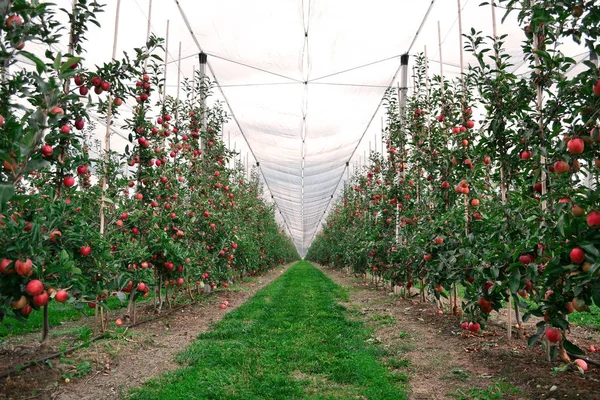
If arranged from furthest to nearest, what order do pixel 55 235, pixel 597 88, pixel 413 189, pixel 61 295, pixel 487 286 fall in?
pixel 413 189 < pixel 487 286 < pixel 55 235 < pixel 61 295 < pixel 597 88

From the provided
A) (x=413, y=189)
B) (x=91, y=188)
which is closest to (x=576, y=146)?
(x=91, y=188)

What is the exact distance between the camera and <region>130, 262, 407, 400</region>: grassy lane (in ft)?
11.8

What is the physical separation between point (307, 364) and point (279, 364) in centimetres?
29

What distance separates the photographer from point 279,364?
4395 millimetres

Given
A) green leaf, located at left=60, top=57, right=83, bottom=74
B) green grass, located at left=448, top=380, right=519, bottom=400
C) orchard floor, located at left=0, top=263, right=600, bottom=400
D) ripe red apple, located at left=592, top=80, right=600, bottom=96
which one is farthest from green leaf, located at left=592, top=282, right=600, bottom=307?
green leaf, located at left=60, top=57, right=83, bottom=74

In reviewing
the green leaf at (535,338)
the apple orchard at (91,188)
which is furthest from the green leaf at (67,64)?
the green leaf at (535,338)

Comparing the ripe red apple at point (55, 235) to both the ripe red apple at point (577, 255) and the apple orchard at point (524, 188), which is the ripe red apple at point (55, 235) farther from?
the ripe red apple at point (577, 255)

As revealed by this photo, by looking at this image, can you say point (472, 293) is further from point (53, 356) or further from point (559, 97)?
point (53, 356)

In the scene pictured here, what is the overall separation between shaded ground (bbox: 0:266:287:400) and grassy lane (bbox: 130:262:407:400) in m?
0.26

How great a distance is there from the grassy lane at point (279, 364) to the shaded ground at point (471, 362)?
0.33m

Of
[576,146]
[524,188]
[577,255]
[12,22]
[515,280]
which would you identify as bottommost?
[515,280]

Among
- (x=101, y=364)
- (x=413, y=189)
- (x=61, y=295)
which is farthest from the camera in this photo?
(x=413, y=189)

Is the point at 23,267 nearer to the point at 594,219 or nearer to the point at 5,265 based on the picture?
the point at 5,265

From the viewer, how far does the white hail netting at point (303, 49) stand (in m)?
8.49
